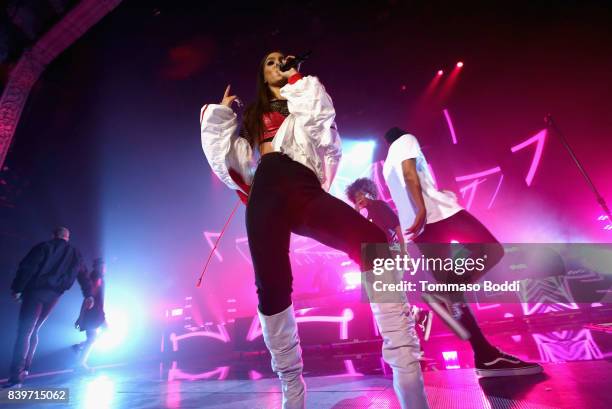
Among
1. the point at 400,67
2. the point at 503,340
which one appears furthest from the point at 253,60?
the point at 503,340

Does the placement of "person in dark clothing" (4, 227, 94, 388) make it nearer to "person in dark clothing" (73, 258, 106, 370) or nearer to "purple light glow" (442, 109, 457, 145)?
"person in dark clothing" (73, 258, 106, 370)

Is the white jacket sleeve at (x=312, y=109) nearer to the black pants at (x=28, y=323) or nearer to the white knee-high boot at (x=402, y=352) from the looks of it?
the white knee-high boot at (x=402, y=352)

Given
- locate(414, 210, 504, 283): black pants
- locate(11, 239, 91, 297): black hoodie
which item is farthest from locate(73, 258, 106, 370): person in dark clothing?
locate(414, 210, 504, 283): black pants

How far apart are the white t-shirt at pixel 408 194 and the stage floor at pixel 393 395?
1.01 meters

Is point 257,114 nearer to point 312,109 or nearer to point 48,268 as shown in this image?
point 312,109

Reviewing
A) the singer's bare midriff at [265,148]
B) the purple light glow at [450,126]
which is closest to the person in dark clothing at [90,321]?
the singer's bare midriff at [265,148]

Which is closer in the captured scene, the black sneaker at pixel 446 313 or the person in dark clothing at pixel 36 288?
the black sneaker at pixel 446 313

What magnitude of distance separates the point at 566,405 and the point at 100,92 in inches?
356

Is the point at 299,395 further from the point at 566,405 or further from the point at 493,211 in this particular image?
the point at 493,211

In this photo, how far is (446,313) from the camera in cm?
221

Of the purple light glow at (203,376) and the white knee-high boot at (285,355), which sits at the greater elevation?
the white knee-high boot at (285,355)

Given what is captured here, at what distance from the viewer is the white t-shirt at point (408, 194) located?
2.11m

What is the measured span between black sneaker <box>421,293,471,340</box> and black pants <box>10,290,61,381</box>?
4.93 meters

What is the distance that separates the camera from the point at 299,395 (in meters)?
1.22
